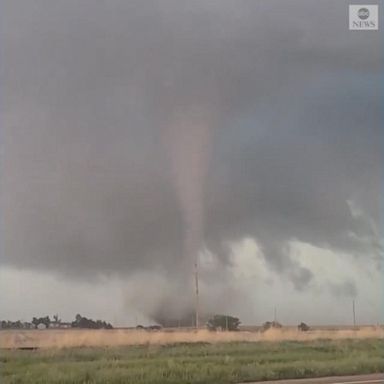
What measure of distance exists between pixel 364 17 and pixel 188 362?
6.05 feet

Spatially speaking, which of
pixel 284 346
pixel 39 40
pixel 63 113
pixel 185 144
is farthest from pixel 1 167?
→ pixel 284 346

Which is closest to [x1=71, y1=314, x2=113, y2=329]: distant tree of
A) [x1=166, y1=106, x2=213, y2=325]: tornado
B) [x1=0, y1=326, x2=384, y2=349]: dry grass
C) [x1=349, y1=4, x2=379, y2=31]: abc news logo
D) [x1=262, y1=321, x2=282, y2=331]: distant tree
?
[x1=0, y1=326, x2=384, y2=349]: dry grass

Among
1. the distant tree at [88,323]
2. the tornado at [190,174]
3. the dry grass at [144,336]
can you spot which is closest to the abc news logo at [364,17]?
Answer: the tornado at [190,174]

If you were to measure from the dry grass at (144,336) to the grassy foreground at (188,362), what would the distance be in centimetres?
3

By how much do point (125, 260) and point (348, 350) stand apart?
120cm

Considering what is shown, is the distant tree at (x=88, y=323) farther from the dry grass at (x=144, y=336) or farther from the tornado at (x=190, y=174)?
the tornado at (x=190, y=174)

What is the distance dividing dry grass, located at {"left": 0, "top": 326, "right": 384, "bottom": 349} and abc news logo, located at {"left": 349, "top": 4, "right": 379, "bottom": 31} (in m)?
1.44

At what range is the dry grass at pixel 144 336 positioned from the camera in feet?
Answer: 9.18

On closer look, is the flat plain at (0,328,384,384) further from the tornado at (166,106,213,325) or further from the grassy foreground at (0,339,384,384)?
the tornado at (166,106,213,325)

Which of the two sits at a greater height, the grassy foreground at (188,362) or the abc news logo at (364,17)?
the abc news logo at (364,17)

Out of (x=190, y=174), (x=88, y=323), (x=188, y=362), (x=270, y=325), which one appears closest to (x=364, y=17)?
(x=190, y=174)

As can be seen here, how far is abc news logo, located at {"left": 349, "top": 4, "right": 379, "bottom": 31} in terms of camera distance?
289cm

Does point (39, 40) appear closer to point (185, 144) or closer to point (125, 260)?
point (185, 144)

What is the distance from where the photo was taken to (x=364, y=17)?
114 inches
